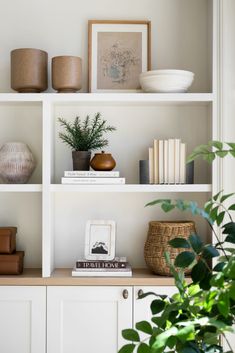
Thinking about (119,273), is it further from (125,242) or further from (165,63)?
(165,63)

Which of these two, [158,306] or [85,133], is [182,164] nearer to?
[85,133]

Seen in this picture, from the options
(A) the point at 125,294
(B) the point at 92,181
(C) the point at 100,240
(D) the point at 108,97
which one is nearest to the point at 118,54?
Answer: (D) the point at 108,97

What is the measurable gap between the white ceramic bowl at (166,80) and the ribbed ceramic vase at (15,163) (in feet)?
2.32

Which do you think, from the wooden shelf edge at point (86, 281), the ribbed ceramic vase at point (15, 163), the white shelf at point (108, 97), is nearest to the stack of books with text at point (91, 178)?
the ribbed ceramic vase at point (15, 163)

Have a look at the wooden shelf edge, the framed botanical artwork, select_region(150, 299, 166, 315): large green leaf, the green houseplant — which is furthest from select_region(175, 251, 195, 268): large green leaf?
the framed botanical artwork

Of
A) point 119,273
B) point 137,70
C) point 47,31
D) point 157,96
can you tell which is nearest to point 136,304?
point 119,273

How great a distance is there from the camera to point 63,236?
2.69 meters

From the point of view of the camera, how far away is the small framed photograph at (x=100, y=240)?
8.23 feet

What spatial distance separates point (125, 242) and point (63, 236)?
34cm

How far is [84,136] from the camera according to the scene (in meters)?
2.55

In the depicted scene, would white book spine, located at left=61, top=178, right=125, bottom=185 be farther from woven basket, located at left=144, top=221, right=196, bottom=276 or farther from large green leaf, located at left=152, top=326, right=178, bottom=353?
large green leaf, located at left=152, top=326, right=178, bottom=353

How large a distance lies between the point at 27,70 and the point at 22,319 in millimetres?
1223

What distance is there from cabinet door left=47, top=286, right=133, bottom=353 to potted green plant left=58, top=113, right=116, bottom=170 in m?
0.63

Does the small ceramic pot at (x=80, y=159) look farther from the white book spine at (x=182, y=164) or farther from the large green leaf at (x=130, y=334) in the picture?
the large green leaf at (x=130, y=334)
